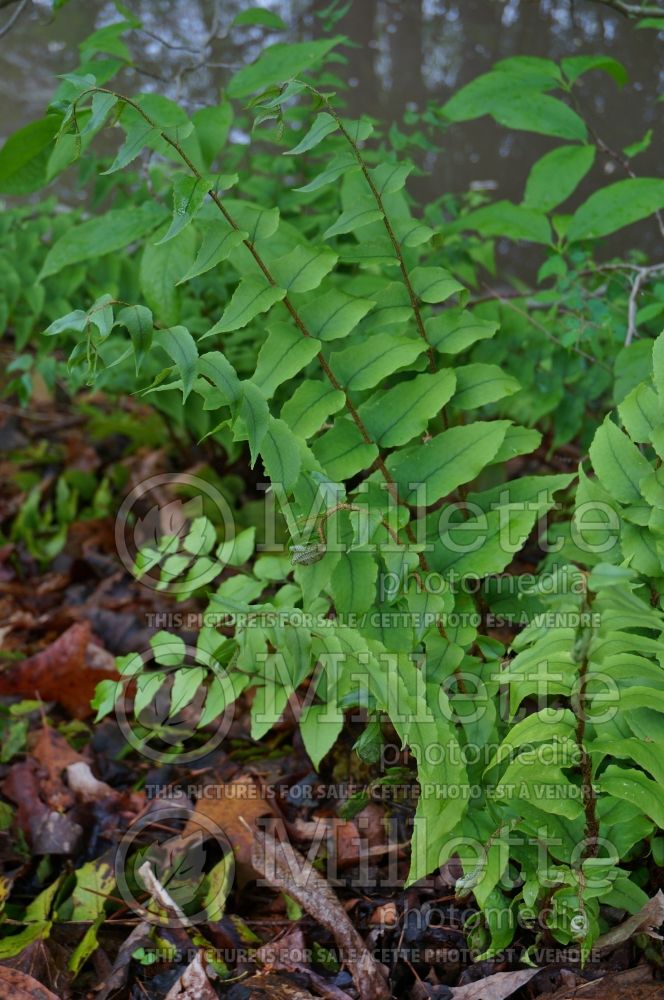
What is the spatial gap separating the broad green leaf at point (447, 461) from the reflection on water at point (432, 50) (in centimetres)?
207

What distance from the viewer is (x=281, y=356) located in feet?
4.92

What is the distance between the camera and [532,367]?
2.46 m

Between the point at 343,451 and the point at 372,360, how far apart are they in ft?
0.56

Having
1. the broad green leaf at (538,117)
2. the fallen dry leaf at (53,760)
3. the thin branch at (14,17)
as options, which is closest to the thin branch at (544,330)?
the broad green leaf at (538,117)

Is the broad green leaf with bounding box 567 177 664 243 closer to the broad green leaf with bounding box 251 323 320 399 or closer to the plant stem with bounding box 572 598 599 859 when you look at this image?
the broad green leaf with bounding box 251 323 320 399

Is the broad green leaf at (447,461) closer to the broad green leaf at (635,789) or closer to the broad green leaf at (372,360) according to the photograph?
the broad green leaf at (372,360)

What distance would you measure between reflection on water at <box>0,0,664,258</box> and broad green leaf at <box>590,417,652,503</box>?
2082mm

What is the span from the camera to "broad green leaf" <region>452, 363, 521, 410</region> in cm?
168

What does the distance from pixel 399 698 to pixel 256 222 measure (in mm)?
846

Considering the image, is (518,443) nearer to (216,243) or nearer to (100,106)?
(216,243)

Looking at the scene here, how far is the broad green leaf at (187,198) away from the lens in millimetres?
1252

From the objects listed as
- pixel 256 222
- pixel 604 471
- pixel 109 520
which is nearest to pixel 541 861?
pixel 604 471

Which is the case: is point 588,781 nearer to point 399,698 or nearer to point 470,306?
point 399,698

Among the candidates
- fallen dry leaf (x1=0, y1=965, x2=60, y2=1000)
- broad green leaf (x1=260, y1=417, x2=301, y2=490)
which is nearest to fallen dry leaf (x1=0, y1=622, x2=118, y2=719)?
fallen dry leaf (x1=0, y1=965, x2=60, y2=1000)
